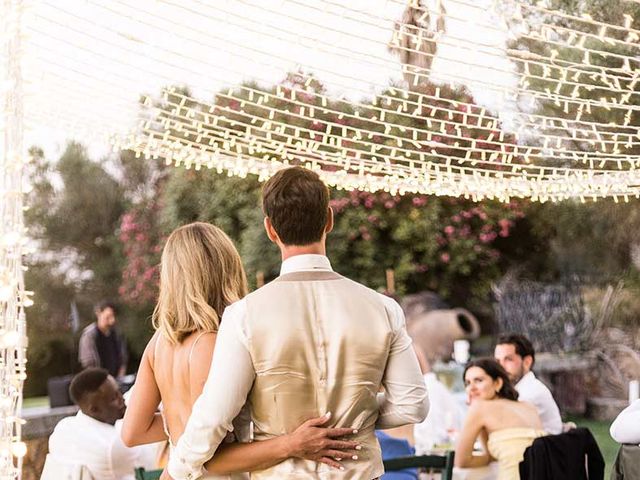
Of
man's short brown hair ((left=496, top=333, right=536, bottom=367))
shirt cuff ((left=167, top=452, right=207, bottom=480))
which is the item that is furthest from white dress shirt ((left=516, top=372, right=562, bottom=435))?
shirt cuff ((left=167, top=452, right=207, bottom=480))

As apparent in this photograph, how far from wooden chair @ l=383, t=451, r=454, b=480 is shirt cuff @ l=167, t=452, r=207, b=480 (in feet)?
4.58

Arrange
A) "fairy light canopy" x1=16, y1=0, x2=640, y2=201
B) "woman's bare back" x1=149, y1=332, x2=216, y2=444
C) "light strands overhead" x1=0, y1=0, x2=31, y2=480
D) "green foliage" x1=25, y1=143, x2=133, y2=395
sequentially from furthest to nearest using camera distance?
"green foliage" x1=25, y1=143, x2=133, y2=395
"fairy light canopy" x1=16, y1=0, x2=640, y2=201
"light strands overhead" x1=0, y1=0, x2=31, y2=480
"woman's bare back" x1=149, y1=332, x2=216, y2=444

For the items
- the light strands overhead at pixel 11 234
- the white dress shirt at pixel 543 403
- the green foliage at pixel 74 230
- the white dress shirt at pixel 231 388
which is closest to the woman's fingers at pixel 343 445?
the white dress shirt at pixel 231 388

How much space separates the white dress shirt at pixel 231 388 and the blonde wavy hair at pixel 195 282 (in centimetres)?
30

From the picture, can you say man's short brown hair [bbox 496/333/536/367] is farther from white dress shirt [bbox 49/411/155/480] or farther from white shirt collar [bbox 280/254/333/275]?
white shirt collar [bbox 280/254/333/275]

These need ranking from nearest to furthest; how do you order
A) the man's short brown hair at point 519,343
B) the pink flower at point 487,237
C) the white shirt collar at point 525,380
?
the white shirt collar at point 525,380
the man's short brown hair at point 519,343
the pink flower at point 487,237

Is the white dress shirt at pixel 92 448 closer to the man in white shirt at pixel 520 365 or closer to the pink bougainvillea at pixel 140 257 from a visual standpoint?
the man in white shirt at pixel 520 365

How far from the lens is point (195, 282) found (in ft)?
7.88

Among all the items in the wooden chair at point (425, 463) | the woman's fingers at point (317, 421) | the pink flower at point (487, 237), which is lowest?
the wooden chair at point (425, 463)

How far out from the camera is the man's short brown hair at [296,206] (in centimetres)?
209

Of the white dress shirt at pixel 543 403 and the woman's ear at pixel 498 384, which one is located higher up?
the woman's ear at pixel 498 384

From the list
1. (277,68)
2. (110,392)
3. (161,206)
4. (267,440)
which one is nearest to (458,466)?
(110,392)

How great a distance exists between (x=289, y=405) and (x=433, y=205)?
10011 mm

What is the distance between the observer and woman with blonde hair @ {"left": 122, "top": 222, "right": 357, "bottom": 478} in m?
2.37
